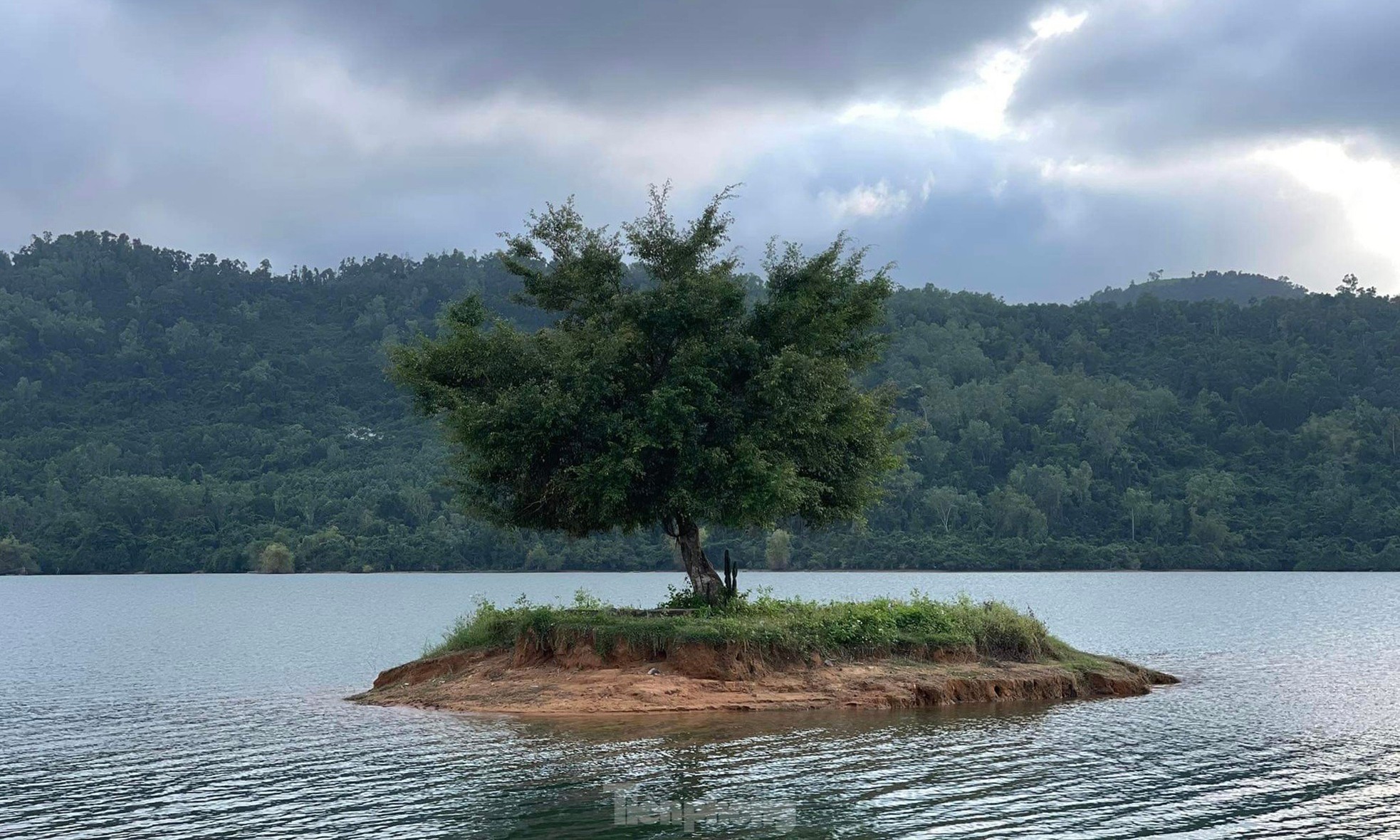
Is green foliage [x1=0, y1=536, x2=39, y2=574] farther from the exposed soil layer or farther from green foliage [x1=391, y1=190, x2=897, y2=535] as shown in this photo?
the exposed soil layer

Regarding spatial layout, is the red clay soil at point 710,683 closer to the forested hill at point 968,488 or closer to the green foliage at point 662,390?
the green foliage at point 662,390

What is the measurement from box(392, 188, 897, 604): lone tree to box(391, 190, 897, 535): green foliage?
0.06 m

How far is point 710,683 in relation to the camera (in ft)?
110

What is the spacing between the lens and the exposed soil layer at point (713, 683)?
108ft

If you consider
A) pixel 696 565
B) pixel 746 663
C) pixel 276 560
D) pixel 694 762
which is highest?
pixel 276 560

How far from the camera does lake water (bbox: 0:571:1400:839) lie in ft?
65.4

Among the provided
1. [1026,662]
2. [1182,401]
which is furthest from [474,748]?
[1182,401]

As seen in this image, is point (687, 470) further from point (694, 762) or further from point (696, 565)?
point (694, 762)

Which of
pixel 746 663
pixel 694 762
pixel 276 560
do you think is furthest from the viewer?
pixel 276 560

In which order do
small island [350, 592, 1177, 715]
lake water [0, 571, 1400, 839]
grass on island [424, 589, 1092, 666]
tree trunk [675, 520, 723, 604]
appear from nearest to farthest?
lake water [0, 571, 1400, 839] < small island [350, 592, 1177, 715] < grass on island [424, 589, 1092, 666] < tree trunk [675, 520, 723, 604]

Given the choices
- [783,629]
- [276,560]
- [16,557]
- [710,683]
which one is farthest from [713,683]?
[16,557]

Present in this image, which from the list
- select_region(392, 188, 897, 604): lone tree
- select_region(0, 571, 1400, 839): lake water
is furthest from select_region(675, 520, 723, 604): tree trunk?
select_region(0, 571, 1400, 839): lake water

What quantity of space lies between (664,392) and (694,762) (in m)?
14.2

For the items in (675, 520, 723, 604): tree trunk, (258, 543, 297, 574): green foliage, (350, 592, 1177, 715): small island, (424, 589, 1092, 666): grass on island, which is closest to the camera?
(350, 592, 1177, 715): small island
